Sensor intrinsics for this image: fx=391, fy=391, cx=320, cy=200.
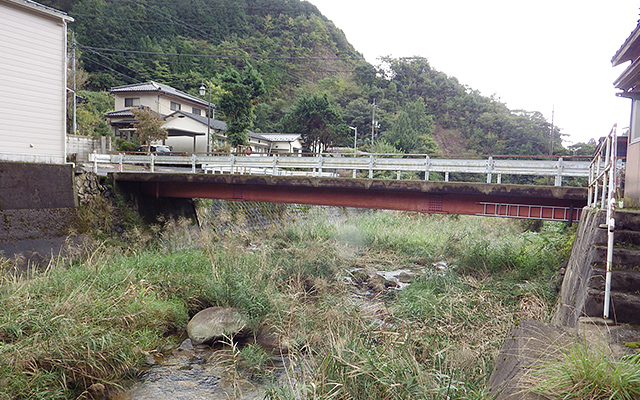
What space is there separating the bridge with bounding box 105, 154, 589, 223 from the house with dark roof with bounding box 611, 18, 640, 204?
7.43ft

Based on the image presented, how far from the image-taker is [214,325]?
8.74 meters

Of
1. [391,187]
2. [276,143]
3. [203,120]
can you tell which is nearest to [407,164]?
[391,187]

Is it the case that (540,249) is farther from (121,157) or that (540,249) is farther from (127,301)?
(121,157)

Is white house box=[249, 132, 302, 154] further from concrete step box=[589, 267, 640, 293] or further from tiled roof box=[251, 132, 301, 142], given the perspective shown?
concrete step box=[589, 267, 640, 293]

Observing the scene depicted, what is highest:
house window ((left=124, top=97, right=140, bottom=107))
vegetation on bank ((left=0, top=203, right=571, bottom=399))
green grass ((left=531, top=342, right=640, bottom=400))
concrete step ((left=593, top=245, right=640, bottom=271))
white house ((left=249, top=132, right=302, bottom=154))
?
house window ((left=124, top=97, right=140, bottom=107))

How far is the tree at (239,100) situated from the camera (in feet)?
95.7

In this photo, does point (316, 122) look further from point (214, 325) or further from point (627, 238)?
point (627, 238)

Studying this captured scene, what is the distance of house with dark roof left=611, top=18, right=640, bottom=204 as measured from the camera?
7762 millimetres

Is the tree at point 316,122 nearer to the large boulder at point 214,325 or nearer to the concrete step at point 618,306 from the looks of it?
the large boulder at point 214,325

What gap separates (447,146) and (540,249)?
50968mm

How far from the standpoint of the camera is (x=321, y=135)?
48781mm

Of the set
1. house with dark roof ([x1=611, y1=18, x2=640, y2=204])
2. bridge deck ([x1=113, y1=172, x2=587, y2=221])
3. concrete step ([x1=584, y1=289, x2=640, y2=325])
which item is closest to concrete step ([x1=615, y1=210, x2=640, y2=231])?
concrete step ([x1=584, y1=289, x2=640, y2=325])

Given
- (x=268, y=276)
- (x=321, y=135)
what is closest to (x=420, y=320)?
(x=268, y=276)

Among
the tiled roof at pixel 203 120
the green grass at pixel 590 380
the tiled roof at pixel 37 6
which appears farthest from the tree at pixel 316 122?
the green grass at pixel 590 380
